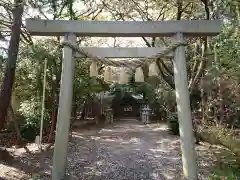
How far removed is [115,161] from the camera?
8.05 m

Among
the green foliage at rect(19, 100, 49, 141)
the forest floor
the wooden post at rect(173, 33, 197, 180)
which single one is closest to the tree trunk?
the forest floor

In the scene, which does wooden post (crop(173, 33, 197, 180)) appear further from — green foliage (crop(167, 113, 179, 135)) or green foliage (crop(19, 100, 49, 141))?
green foliage (crop(167, 113, 179, 135))

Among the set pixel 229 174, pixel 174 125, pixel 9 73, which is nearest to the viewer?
pixel 229 174

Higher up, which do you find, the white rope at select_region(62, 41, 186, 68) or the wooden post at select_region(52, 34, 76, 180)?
the white rope at select_region(62, 41, 186, 68)

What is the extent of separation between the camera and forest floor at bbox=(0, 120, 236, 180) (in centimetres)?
674

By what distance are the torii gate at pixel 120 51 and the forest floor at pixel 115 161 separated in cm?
178

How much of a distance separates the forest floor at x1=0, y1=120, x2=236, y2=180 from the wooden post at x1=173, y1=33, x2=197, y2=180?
68.3 inches

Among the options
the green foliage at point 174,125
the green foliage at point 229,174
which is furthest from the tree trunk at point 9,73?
the green foliage at point 174,125

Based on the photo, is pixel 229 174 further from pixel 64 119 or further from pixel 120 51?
pixel 64 119

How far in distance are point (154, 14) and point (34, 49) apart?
17.2 feet

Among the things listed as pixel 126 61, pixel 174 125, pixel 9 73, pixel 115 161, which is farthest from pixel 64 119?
pixel 174 125

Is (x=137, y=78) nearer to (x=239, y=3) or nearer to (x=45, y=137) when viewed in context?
(x=239, y=3)

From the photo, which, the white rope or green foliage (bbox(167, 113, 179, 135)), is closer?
the white rope

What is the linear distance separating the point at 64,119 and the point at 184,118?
2072mm
